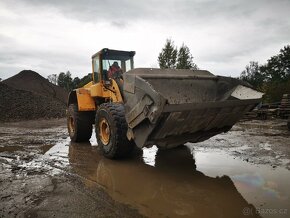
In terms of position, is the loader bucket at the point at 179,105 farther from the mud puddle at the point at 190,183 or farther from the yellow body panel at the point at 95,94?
the yellow body panel at the point at 95,94

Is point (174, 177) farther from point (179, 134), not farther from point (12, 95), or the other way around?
point (12, 95)

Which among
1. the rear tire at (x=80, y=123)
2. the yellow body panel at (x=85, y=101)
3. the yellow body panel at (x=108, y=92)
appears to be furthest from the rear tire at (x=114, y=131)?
the rear tire at (x=80, y=123)

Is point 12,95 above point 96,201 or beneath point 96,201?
above

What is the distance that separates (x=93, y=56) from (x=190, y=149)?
10.7ft

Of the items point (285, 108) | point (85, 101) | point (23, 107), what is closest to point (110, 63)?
point (85, 101)

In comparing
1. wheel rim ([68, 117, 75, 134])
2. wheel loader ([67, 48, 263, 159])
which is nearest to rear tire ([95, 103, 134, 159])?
wheel loader ([67, 48, 263, 159])

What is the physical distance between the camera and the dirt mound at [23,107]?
17.4m

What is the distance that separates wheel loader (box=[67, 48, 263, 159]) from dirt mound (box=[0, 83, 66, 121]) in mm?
12142

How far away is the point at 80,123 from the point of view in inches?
303

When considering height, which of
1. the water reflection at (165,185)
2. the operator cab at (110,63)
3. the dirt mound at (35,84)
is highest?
the dirt mound at (35,84)

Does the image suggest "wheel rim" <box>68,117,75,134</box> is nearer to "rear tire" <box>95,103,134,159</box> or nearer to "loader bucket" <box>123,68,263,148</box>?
"rear tire" <box>95,103,134,159</box>

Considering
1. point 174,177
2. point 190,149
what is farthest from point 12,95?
point 174,177

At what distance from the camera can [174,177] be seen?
4586 millimetres

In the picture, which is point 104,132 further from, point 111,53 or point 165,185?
point 165,185
